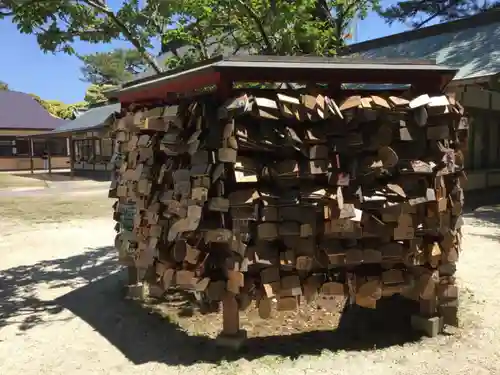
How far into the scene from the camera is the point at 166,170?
4.03m

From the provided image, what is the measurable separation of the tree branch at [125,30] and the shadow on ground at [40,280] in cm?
274

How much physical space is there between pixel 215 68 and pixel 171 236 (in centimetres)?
133

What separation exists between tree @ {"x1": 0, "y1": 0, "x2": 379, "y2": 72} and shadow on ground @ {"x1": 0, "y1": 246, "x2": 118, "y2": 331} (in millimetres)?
2741

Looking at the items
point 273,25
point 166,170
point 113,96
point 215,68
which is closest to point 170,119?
point 166,170

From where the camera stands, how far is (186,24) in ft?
21.2

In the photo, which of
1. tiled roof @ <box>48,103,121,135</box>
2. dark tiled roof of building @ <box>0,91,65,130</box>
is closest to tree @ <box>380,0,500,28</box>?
tiled roof @ <box>48,103,121,135</box>

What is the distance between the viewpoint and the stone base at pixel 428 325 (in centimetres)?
402

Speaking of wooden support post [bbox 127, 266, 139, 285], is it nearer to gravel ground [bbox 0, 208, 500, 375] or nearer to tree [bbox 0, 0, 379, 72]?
gravel ground [bbox 0, 208, 500, 375]

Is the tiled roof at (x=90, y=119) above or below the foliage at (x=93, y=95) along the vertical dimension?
below

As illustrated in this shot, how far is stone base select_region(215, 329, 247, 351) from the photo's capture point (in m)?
3.76

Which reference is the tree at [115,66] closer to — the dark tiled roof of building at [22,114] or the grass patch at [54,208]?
the dark tiled roof of building at [22,114]

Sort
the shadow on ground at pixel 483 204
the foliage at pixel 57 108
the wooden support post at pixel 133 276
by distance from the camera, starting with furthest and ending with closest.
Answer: the foliage at pixel 57 108
the shadow on ground at pixel 483 204
the wooden support post at pixel 133 276

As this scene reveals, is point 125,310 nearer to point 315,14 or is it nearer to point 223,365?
point 223,365

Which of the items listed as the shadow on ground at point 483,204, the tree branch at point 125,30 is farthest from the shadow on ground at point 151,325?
the shadow on ground at point 483,204
